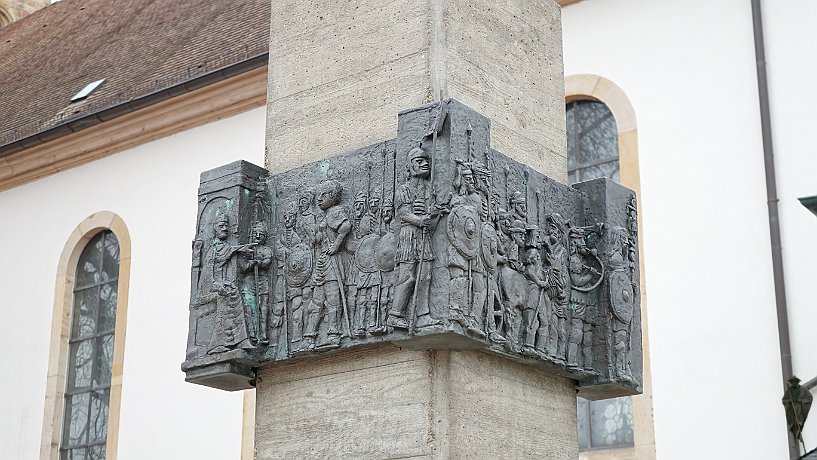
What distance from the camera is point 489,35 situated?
18.6 ft

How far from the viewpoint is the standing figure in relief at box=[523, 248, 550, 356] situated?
5.28m

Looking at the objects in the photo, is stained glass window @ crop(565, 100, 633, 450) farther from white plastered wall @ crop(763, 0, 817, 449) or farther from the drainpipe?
white plastered wall @ crop(763, 0, 817, 449)

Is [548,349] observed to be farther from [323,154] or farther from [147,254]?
[147,254]

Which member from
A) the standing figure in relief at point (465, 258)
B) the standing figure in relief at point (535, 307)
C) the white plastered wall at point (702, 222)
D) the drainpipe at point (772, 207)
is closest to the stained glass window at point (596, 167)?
the white plastered wall at point (702, 222)

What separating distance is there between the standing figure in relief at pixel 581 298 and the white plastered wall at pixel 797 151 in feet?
15.8

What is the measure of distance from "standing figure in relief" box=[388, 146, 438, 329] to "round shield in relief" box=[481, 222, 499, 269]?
20cm

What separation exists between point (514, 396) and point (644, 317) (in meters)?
5.79

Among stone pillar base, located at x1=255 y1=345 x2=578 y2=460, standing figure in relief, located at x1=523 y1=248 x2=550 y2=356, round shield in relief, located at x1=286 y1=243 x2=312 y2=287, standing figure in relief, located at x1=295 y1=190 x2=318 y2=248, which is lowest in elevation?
stone pillar base, located at x1=255 y1=345 x2=578 y2=460

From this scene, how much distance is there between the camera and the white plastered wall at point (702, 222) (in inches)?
405

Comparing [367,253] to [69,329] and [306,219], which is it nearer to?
[306,219]

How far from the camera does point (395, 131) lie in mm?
5430

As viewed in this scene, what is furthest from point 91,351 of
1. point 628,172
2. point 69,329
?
point 628,172

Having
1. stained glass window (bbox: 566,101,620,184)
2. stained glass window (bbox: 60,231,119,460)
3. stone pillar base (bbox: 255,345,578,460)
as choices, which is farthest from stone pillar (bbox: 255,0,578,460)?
stained glass window (bbox: 60,231,119,460)

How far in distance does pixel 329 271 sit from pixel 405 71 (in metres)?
0.85
